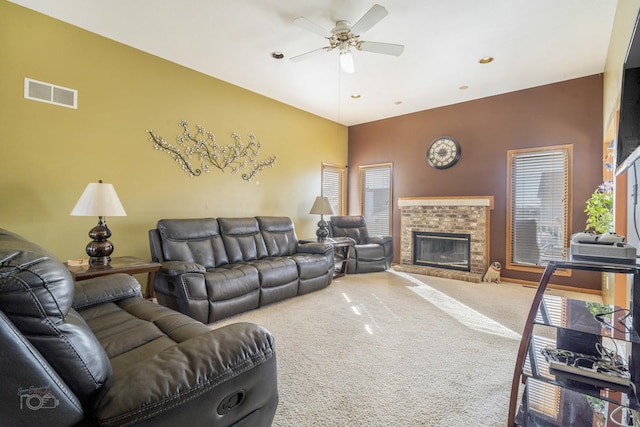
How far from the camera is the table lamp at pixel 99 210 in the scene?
2701 mm

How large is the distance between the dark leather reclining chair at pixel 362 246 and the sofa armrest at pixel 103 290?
3610mm

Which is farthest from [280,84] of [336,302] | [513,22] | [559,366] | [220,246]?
[559,366]

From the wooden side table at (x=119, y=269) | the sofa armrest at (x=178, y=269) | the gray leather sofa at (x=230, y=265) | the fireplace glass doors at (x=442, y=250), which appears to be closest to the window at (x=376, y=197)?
the fireplace glass doors at (x=442, y=250)

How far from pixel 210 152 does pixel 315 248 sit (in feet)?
6.58

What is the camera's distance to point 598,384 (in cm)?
143

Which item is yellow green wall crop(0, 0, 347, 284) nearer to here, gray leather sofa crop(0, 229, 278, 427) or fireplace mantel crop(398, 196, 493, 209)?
gray leather sofa crop(0, 229, 278, 427)

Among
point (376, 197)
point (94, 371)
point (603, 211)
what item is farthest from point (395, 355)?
point (376, 197)

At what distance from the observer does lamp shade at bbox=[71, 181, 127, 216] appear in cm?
270

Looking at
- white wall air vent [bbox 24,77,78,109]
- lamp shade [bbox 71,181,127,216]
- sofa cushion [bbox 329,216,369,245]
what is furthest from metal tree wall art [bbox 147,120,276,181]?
sofa cushion [bbox 329,216,369,245]

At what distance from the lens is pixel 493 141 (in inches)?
195

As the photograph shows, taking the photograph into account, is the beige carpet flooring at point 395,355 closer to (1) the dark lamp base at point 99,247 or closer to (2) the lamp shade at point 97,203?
(1) the dark lamp base at point 99,247

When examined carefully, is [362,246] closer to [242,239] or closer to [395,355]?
[242,239]

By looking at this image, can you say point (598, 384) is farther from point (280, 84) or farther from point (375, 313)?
point (280, 84)

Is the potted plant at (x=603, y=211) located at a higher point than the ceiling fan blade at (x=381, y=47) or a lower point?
lower
